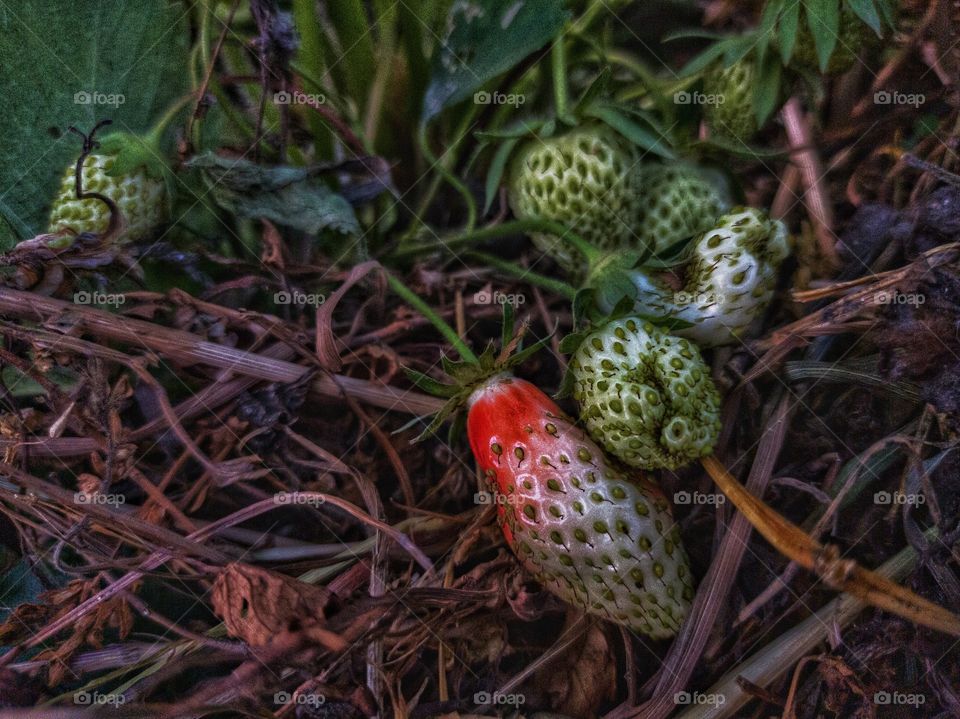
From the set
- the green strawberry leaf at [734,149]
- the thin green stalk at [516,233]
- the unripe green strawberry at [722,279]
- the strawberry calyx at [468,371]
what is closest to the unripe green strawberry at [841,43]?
the green strawberry leaf at [734,149]

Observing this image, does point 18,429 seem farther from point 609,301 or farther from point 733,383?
point 733,383

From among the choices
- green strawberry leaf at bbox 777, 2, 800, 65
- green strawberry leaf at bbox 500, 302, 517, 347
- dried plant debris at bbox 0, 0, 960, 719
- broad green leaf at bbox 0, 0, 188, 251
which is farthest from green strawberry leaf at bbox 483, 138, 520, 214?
broad green leaf at bbox 0, 0, 188, 251

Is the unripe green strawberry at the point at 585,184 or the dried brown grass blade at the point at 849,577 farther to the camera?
the unripe green strawberry at the point at 585,184

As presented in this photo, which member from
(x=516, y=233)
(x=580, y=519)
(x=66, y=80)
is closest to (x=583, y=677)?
(x=580, y=519)

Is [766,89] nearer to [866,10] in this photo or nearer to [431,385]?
[866,10]

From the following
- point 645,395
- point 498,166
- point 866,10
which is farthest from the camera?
point 498,166

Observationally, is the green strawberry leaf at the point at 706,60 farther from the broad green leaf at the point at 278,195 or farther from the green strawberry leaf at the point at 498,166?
the broad green leaf at the point at 278,195
